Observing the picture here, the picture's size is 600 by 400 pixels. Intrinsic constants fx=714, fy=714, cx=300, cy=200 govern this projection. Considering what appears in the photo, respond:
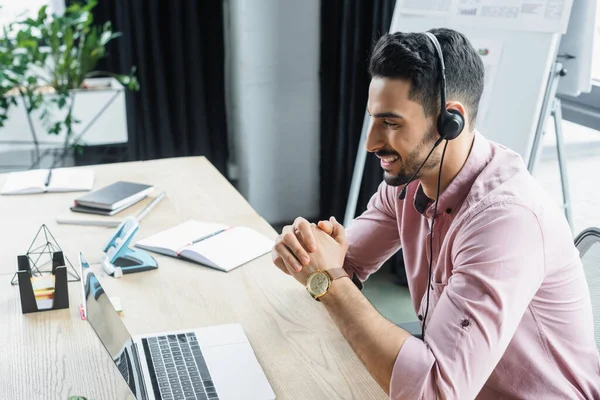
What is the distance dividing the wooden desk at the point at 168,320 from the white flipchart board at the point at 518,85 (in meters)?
0.85

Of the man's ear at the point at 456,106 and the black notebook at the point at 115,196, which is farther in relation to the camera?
the black notebook at the point at 115,196

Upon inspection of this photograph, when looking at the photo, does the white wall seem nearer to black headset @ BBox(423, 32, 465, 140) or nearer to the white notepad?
→ the white notepad

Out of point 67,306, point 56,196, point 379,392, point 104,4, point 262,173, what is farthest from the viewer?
point 262,173

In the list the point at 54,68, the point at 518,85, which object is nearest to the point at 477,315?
the point at 518,85

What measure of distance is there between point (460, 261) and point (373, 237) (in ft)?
1.49

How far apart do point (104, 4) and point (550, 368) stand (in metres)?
2.83

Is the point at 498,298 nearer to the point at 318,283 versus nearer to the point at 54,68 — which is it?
the point at 318,283

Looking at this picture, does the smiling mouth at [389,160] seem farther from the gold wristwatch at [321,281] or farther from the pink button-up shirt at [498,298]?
the gold wristwatch at [321,281]

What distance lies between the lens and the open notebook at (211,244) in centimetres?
168

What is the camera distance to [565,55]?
220 cm

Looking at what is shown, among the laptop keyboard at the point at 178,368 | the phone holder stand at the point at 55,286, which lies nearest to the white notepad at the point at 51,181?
the phone holder stand at the point at 55,286

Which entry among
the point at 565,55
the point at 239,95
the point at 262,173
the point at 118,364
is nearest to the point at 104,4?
the point at 239,95

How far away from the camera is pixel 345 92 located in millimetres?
3316

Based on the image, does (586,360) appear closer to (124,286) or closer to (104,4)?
(124,286)
